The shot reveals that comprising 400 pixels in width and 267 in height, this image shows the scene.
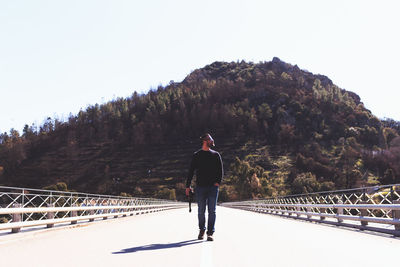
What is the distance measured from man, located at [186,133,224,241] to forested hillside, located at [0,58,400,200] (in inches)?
4030

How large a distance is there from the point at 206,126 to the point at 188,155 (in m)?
41.1

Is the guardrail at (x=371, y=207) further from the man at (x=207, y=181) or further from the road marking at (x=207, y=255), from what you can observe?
the road marking at (x=207, y=255)

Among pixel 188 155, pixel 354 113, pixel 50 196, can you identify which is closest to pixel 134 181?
pixel 188 155

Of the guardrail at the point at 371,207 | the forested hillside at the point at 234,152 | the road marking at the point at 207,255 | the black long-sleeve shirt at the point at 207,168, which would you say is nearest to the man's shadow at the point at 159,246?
the road marking at the point at 207,255

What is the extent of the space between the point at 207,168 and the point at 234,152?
145072 mm

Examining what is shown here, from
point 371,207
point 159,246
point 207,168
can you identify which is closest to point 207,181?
point 207,168

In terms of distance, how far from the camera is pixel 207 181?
28.0ft

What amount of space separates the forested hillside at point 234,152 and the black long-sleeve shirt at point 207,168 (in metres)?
102

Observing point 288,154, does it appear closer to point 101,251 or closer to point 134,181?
point 134,181

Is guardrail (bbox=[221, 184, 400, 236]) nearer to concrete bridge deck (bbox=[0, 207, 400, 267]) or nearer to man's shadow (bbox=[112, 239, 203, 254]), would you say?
concrete bridge deck (bbox=[0, 207, 400, 267])

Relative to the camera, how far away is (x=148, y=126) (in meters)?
190

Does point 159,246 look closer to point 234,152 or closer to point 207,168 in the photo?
point 207,168

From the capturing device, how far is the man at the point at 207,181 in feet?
27.8

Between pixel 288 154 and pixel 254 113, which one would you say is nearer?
pixel 288 154
